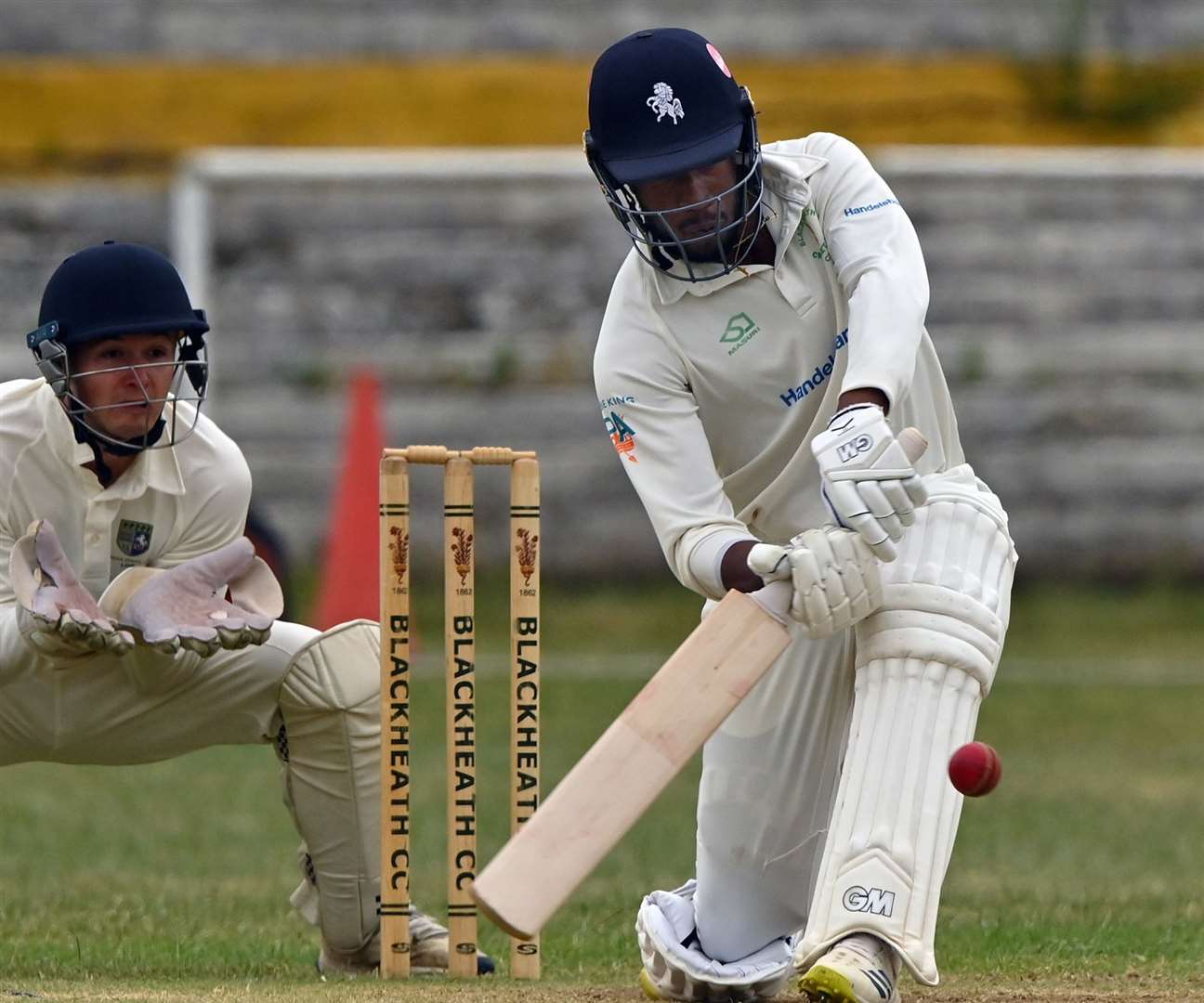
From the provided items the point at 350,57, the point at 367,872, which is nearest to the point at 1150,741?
the point at 367,872

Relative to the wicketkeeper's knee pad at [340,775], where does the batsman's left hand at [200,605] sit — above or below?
above

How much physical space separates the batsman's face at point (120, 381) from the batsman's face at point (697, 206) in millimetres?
1045

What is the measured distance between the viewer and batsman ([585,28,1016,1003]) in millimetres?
3605

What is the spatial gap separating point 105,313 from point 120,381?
0.13 m

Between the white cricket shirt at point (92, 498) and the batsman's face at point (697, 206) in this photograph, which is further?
the white cricket shirt at point (92, 498)

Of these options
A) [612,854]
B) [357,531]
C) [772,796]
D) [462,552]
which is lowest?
[612,854]

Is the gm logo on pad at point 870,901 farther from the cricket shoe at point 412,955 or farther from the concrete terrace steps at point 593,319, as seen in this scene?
the concrete terrace steps at point 593,319

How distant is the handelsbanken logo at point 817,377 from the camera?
3.97m

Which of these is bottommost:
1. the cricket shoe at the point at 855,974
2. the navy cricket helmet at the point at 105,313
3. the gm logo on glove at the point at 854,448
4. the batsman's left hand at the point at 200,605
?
the cricket shoe at the point at 855,974

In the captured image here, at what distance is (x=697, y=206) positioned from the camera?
3.80 meters

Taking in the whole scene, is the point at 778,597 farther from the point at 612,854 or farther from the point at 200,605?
the point at 612,854

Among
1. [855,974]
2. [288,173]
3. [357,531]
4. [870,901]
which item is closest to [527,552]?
[870,901]

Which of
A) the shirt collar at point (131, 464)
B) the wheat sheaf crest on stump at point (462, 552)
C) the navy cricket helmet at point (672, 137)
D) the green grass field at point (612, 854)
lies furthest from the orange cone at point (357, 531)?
the navy cricket helmet at point (672, 137)

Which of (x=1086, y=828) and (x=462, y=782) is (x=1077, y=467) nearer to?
(x=1086, y=828)
